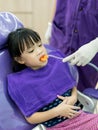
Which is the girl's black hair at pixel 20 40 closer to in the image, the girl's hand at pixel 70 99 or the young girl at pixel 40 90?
the young girl at pixel 40 90

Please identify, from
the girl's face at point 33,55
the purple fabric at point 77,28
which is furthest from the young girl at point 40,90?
the purple fabric at point 77,28

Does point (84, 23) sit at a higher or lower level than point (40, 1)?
higher

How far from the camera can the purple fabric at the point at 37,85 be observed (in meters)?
1.25

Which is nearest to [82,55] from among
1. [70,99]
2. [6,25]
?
[70,99]

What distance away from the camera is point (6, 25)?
1370 mm

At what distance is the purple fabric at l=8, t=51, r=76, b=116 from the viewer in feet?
4.09

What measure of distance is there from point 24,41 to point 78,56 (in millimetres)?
283

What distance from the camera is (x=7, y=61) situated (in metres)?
1.34

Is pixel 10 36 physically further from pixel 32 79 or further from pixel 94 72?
pixel 94 72

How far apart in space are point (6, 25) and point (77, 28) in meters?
0.40

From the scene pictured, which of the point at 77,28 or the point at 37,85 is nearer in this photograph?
the point at 37,85

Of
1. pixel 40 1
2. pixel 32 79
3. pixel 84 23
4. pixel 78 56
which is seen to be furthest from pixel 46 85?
pixel 40 1

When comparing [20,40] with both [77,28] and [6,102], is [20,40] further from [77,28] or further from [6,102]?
[77,28]

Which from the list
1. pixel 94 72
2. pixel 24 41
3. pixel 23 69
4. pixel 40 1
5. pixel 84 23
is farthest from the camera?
pixel 40 1
